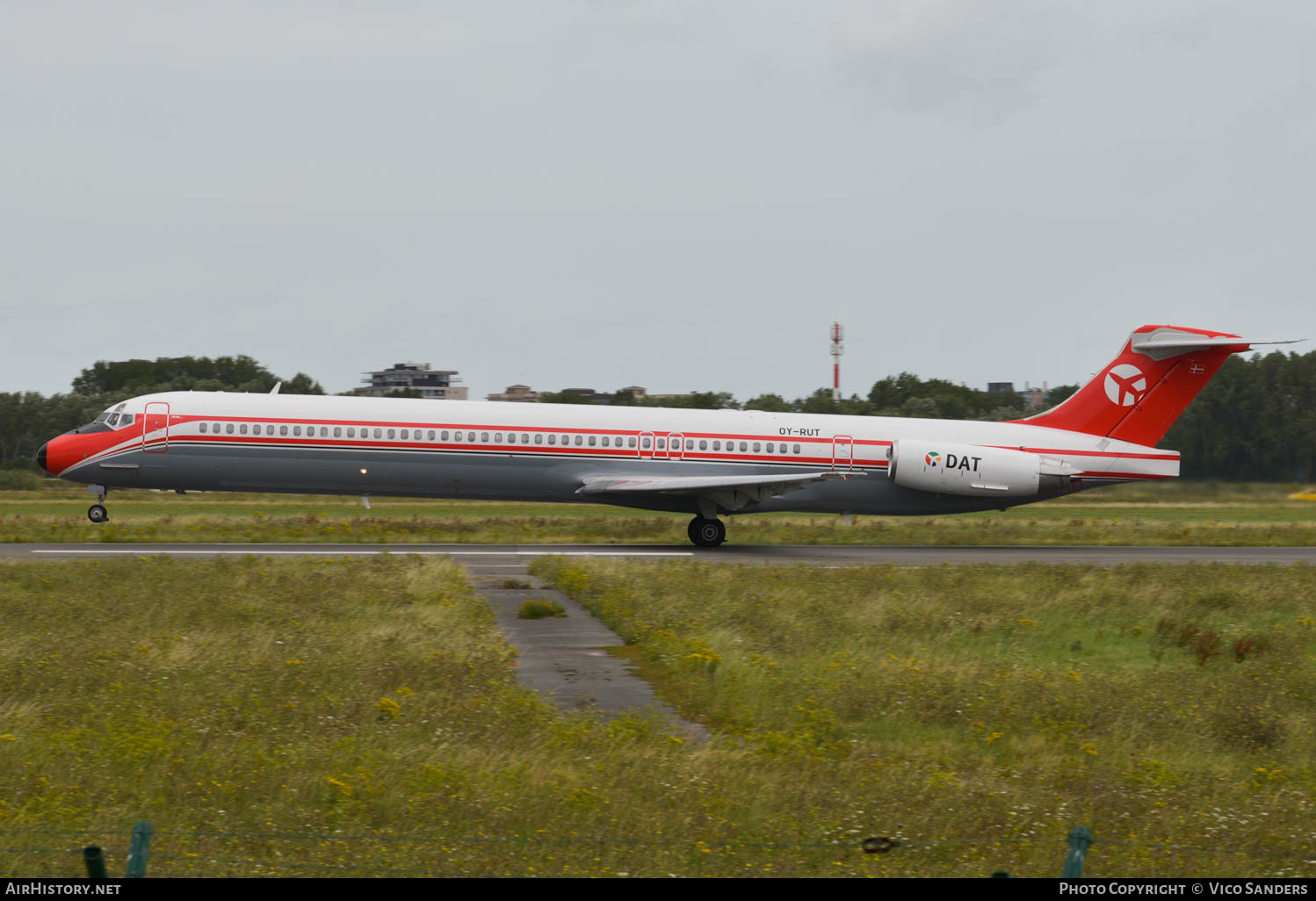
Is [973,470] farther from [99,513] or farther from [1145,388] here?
[99,513]

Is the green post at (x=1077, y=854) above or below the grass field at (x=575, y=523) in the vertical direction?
above

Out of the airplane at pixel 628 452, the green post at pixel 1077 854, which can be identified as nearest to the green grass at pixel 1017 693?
the green post at pixel 1077 854

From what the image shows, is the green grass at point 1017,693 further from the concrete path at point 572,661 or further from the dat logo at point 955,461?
the dat logo at point 955,461

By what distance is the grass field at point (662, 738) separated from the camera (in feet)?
25.3

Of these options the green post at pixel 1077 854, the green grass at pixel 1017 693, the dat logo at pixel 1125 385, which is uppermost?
the dat logo at pixel 1125 385

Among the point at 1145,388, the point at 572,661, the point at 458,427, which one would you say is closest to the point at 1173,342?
the point at 1145,388

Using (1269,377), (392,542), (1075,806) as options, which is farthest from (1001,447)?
(1269,377)

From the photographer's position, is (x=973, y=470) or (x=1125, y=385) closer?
(x=973, y=470)

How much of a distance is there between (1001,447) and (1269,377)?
43.3 metres

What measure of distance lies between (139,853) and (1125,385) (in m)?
29.3

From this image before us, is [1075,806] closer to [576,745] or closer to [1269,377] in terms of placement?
→ [576,745]

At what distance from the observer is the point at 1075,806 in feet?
29.4

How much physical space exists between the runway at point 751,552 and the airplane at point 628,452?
3.92 feet

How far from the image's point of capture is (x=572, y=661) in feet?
47.6
